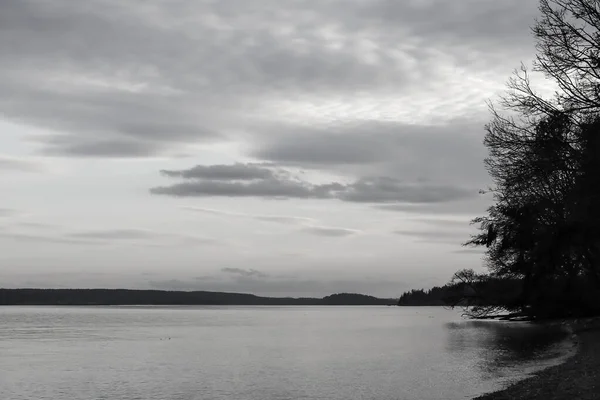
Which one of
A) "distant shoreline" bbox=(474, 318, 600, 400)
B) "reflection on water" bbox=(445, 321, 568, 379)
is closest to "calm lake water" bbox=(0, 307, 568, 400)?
"reflection on water" bbox=(445, 321, 568, 379)

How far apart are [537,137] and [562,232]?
18.8 feet

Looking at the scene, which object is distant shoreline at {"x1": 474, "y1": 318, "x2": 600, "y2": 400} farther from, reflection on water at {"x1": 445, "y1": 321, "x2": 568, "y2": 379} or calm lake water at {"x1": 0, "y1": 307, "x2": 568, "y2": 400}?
reflection on water at {"x1": 445, "y1": 321, "x2": 568, "y2": 379}

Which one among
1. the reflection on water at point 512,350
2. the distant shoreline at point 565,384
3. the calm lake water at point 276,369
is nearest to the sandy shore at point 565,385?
the distant shoreline at point 565,384

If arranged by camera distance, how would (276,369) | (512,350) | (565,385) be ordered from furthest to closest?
(512,350)
(276,369)
(565,385)

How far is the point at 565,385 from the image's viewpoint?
24.1m

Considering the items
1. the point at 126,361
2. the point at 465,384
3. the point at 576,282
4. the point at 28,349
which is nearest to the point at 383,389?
the point at 465,384

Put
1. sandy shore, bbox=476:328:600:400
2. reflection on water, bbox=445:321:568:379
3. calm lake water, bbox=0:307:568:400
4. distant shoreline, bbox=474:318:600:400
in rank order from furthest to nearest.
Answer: reflection on water, bbox=445:321:568:379 → calm lake water, bbox=0:307:568:400 → distant shoreline, bbox=474:318:600:400 → sandy shore, bbox=476:328:600:400

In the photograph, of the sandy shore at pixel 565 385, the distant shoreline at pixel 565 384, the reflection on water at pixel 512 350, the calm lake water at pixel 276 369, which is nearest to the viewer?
the sandy shore at pixel 565 385

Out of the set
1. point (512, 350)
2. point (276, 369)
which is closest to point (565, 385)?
point (276, 369)

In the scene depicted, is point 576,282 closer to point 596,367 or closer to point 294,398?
point 596,367

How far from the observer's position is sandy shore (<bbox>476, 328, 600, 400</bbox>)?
71.6ft

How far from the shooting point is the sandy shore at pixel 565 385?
21.8m

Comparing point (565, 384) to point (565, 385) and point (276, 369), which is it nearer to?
point (565, 385)

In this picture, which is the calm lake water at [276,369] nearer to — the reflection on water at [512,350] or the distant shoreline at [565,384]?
the reflection on water at [512,350]
